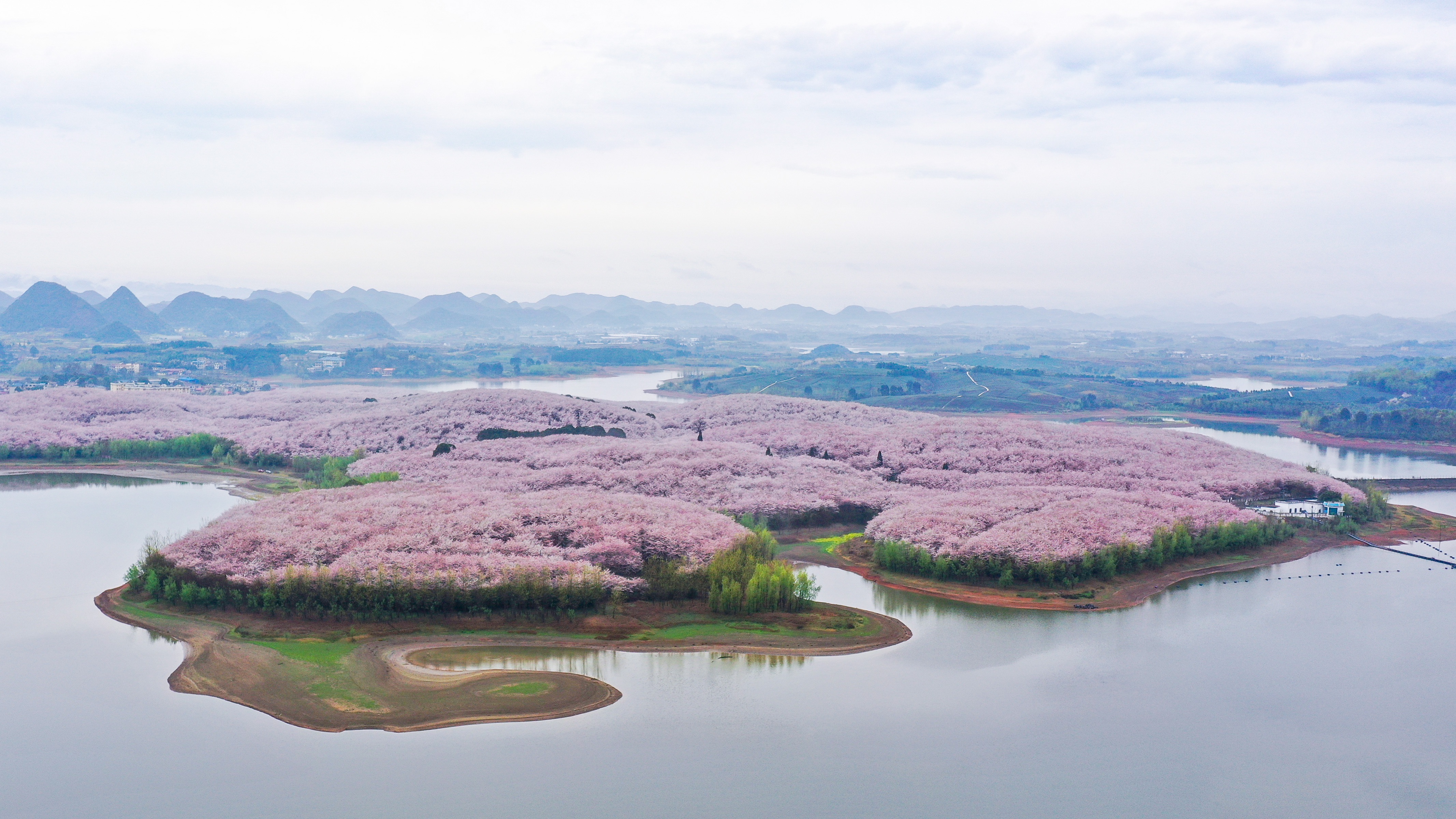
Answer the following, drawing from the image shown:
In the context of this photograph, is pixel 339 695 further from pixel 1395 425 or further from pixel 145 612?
pixel 1395 425

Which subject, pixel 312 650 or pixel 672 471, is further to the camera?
pixel 672 471

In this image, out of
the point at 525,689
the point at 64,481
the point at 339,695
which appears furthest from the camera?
the point at 64,481

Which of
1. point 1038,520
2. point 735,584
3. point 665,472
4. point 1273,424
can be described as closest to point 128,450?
point 665,472

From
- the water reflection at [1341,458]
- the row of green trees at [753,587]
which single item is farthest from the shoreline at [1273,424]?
the row of green trees at [753,587]

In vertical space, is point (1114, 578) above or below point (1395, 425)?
below

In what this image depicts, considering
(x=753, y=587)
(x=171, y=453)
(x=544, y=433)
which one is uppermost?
(x=544, y=433)

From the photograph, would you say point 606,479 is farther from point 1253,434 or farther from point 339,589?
point 1253,434

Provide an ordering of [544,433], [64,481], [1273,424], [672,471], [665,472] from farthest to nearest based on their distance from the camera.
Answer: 1. [1273,424]
2. [544,433]
3. [64,481]
4. [672,471]
5. [665,472]

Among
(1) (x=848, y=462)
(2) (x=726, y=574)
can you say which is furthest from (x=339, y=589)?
(1) (x=848, y=462)
